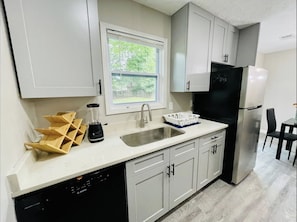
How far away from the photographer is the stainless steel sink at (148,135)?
156 centimetres

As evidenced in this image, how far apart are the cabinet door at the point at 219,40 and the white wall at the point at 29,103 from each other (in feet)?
2.26

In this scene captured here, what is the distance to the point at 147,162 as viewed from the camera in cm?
115

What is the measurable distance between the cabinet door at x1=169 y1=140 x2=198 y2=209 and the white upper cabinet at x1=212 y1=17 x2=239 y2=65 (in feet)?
4.67

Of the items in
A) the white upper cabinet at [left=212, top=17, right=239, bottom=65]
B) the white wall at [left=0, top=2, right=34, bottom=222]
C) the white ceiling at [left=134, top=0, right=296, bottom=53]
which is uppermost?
the white ceiling at [left=134, top=0, right=296, bottom=53]

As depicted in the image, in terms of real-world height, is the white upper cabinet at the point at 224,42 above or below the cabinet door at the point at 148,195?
above

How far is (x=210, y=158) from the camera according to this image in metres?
1.72

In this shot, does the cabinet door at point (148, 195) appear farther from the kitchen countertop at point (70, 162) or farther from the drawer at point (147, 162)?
the kitchen countertop at point (70, 162)

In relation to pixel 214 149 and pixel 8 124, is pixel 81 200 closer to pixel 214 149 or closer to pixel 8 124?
pixel 8 124

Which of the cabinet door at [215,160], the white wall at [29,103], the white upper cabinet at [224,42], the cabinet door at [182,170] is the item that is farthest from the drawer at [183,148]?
the white upper cabinet at [224,42]

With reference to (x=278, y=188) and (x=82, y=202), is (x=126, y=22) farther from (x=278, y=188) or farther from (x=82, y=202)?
(x=278, y=188)

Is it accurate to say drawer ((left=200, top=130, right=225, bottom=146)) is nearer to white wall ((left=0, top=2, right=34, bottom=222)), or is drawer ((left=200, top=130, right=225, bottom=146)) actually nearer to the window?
the window

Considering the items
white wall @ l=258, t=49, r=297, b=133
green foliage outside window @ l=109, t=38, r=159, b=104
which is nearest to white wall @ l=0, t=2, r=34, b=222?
green foliage outside window @ l=109, t=38, r=159, b=104

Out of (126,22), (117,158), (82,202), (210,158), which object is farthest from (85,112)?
(210,158)

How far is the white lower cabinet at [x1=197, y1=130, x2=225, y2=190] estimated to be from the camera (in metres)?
1.61
